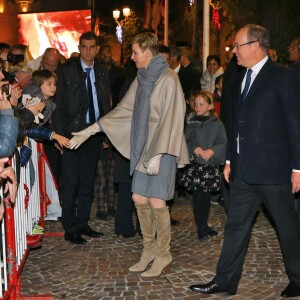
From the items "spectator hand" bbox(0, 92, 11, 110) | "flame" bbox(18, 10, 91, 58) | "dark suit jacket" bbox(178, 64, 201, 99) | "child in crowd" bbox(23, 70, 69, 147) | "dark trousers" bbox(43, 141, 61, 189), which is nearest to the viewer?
"spectator hand" bbox(0, 92, 11, 110)

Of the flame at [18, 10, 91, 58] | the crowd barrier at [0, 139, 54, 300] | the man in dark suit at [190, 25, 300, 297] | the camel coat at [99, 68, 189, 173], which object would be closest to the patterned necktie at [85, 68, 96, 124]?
the crowd barrier at [0, 139, 54, 300]

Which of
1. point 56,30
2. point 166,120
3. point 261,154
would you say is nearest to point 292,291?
point 261,154

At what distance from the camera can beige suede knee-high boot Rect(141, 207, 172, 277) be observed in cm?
629

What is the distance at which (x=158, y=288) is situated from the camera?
19.8 ft

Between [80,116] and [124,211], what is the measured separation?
49.6 inches

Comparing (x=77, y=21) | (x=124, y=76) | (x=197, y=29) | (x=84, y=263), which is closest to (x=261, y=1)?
(x=197, y=29)

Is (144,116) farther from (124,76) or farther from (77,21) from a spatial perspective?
(77,21)

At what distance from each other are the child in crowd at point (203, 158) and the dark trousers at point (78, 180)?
3.60ft

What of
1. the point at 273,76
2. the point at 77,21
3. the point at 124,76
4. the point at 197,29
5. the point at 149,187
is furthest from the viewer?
the point at 197,29

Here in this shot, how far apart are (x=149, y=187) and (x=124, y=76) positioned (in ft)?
7.02

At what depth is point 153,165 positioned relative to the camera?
6.03 meters

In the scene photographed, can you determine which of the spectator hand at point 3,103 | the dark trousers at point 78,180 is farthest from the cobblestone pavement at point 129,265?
the spectator hand at point 3,103

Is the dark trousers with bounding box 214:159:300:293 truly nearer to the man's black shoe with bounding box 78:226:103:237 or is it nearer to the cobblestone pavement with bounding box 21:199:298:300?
the cobblestone pavement with bounding box 21:199:298:300

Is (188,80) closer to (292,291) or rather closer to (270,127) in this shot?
(270,127)
